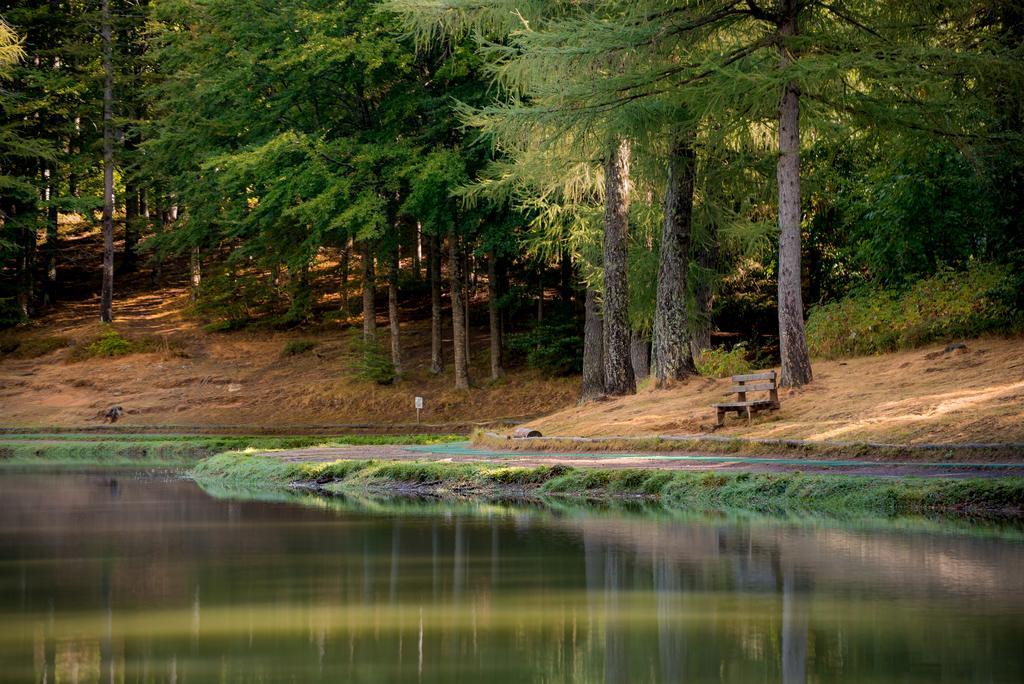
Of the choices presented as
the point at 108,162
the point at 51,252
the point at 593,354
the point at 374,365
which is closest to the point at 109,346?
the point at 108,162

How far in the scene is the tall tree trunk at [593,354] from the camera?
2820cm

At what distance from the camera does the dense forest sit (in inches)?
822

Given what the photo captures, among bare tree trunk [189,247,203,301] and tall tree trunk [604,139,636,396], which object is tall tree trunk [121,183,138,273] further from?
tall tree trunk [604,139,636,396]

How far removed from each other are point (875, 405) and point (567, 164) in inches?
365

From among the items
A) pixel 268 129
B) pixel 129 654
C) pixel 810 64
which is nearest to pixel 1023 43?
pixel 810 64

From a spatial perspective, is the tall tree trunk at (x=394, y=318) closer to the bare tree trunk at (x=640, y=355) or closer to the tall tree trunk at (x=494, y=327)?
the tall tree trunk at (x=494, y=327)

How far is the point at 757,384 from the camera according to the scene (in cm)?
1981

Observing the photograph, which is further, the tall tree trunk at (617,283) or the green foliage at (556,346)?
the green foliage at (556,346)

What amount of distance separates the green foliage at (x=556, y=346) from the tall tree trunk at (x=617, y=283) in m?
10.7

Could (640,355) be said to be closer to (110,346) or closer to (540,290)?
(540,290)

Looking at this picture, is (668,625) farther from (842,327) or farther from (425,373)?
(425,373)

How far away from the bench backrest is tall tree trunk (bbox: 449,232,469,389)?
54.2ft

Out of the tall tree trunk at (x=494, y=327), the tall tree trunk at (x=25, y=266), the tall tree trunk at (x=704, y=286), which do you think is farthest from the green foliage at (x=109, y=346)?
the tall tree trunk at (x=704, y=286)

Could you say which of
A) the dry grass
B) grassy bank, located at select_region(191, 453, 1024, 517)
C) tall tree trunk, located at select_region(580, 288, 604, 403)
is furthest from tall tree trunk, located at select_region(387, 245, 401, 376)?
grassy bank, located at select_region(191, 453, 1024, 517)
